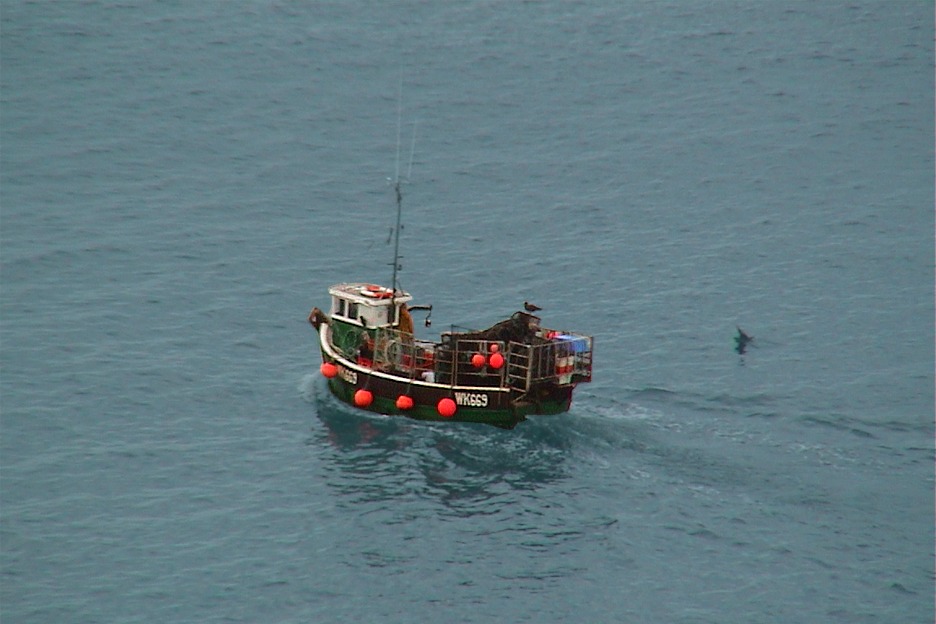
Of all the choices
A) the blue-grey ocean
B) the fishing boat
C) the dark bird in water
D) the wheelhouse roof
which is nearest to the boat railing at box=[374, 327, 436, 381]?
the fishing boat

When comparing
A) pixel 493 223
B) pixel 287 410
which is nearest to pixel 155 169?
pixel 493 223

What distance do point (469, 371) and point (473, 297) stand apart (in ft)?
46.9

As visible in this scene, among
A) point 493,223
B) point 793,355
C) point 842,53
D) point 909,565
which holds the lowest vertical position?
point 909,565

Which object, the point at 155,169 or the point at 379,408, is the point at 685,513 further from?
the point at 155,169

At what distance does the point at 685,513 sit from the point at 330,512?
1316cm

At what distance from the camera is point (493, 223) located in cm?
8538

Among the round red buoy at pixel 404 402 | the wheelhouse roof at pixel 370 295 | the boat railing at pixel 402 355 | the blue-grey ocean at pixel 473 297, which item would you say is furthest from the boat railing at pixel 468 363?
the wheelhouse roof at pixel 370 295

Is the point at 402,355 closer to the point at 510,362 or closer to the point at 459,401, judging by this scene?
the point at 459,401

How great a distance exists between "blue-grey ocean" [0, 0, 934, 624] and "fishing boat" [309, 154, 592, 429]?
1.14m

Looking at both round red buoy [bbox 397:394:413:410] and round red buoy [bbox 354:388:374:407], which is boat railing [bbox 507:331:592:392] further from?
round red buoy [bbox 354:388:374:407]

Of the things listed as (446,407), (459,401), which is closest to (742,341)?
(459,401)

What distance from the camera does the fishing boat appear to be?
202 ft

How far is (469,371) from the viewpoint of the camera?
6238 centimetres

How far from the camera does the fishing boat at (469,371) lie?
61531mm
